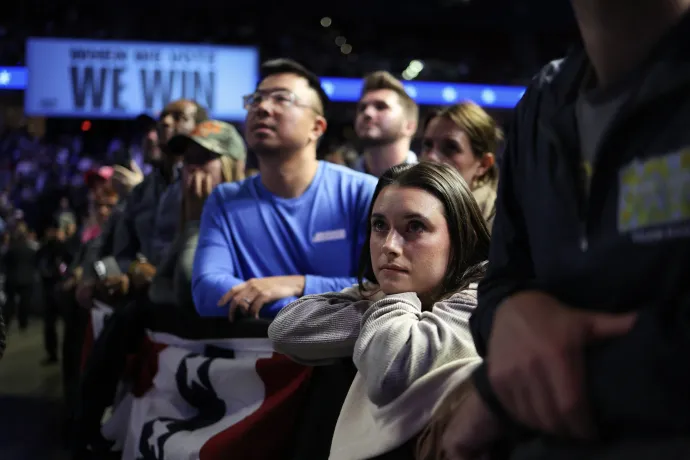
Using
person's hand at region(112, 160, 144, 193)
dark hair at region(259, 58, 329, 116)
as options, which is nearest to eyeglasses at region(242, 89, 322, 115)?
dark hair at region(259, 58, 329, 116)

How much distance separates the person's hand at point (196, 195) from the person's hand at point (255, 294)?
83cm

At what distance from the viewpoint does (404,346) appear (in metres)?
1.25

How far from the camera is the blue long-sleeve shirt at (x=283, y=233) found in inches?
99.3

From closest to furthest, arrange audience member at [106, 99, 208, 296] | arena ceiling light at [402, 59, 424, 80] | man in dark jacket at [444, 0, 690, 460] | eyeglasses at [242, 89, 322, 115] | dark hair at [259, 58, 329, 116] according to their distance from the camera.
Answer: man in dark jacket at [444, 0, 690, 460]
eyeglasses at [242, 89, 322, 115]
dark hair at [259, 58, 329, 116]
audience member at [106, 99, 208, 296]
arena ceiling light at [402, 59, 424, 80]

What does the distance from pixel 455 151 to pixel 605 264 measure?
1994 millimetres

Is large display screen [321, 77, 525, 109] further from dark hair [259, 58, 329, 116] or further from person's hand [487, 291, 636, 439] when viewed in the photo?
person's hand [487, 291, 636, 439]

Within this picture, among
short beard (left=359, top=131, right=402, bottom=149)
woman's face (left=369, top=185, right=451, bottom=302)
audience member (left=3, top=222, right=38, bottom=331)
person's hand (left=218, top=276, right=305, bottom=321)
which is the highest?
short beard (left=359, top=131, right=402, bottom=149)

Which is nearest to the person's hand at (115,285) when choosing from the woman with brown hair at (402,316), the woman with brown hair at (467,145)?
the woman with brown hair at (467,145)

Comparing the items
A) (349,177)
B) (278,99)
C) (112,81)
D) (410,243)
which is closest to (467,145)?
(349,177)

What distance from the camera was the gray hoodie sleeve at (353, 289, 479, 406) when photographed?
1243 millimetres

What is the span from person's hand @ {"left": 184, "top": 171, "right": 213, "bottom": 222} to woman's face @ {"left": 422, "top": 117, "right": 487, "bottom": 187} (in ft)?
2.80

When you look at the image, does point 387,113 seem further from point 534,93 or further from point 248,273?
point 534,93

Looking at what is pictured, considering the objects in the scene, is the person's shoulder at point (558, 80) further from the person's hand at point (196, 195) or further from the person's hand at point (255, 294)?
the person's hand at point (196, 195)

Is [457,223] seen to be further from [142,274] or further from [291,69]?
[142,274]
